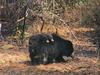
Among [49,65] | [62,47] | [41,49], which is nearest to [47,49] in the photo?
[41,49]

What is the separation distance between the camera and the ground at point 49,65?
9750 millimetres

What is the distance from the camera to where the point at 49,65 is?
10555 millimetres

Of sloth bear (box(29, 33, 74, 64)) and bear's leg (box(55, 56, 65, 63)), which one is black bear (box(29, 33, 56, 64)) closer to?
sloth bear (box(29, 33, 74, 64))

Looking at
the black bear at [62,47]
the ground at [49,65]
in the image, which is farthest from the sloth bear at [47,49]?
the ground at [49,65]

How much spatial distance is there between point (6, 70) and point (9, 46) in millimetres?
3350

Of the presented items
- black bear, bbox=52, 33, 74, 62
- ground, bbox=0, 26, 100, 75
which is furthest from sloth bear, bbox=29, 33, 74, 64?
ground, bbox=0, 26, 100, 75

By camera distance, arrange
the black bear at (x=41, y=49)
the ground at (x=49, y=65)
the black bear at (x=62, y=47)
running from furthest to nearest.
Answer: the black bear at (x=62, y=47), the black bear at (x=41, y=49), the ground at (x=49, y=65)

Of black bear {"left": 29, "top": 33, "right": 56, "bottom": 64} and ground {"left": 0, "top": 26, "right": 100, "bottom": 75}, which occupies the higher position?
black bear {"left": 29, "top": 33, "right": 56, "bottom": 64}

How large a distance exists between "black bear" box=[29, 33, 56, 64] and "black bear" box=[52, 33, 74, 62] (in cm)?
22

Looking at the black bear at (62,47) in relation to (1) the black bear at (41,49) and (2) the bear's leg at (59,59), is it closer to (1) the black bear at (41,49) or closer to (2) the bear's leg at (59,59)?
(2) the bear's leg at (59,59)

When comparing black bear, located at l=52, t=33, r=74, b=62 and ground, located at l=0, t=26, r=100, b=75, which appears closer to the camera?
ground, located at l=0, t=26, r=100, b=75

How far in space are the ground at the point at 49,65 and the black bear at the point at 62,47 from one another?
0.23 meters

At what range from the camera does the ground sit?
9.75m

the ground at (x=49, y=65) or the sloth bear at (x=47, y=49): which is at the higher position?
the sloth bear at (x=47, y=49)
